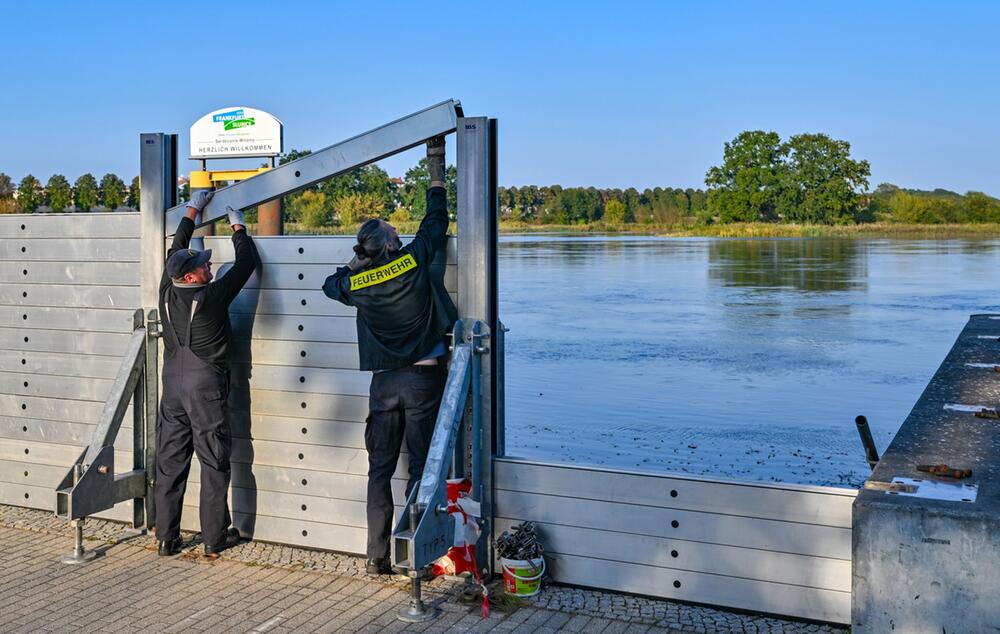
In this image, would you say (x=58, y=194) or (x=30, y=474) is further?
(x=58, y=194)

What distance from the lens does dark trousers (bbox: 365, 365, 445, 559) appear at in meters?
5.68

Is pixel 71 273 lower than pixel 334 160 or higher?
lower

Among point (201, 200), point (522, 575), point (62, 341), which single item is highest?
point (201, 200)

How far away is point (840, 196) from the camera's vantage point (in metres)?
76.9

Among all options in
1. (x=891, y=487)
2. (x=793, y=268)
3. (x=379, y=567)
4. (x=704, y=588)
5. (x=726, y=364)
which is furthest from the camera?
(x=793, y=268)

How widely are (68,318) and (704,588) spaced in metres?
4.34

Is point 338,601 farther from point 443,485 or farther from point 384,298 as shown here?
point 384,298

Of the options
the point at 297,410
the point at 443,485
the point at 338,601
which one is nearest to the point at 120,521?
the point at 297,410

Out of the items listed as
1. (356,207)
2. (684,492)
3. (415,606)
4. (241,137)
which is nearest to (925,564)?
(684,492)

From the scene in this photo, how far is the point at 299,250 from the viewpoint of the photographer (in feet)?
20.6

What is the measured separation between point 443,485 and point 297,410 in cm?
154

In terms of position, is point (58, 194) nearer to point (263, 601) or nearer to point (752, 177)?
point (263, 601)

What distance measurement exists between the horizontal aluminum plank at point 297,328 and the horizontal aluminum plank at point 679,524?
1.26 metres

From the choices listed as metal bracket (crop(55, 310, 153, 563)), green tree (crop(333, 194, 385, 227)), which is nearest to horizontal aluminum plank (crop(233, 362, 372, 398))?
metal bracket (crop(55, 310, 153, 563))
